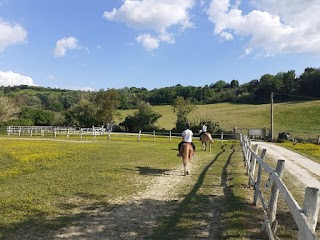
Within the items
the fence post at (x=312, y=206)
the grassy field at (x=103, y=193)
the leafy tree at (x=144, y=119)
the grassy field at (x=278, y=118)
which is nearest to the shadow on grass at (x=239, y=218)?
the grassy field at (x=103, y=193)

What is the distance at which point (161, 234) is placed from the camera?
6.64 meters

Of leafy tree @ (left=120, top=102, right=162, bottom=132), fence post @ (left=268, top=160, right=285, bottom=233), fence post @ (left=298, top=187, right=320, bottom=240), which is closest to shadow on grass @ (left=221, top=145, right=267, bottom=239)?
fence post @ (left=268, top=160, right=285, bottom=233)

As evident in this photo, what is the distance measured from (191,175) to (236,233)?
7.14 meters

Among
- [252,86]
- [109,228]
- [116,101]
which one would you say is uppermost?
[252,86]

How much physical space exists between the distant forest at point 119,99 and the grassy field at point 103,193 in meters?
52.0

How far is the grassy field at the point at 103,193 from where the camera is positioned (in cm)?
706

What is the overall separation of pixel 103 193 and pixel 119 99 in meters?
61.3

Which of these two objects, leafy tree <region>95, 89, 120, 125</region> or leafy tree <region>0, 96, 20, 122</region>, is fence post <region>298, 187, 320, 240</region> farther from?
leafy tree <region>0, 96, 20, 122</region>

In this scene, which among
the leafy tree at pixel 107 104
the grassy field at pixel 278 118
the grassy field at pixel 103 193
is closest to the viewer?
the grassy field at pixel 103 193

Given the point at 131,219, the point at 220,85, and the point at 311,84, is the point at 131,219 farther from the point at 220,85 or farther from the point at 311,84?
the point at 220,85

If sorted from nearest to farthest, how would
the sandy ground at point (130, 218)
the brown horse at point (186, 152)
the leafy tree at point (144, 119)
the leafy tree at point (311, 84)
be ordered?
the sandy ground at point (130, 218)
the brown horse at point (186, 152)
the leafy tree at point (144, 119)
the leafy tree at point (311, 84)

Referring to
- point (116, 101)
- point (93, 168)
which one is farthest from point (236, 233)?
point (116, 101)

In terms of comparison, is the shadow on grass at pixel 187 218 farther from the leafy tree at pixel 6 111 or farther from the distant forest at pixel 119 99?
the leafy tree at pixel 6 111

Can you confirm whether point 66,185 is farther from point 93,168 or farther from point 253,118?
point 253,118
